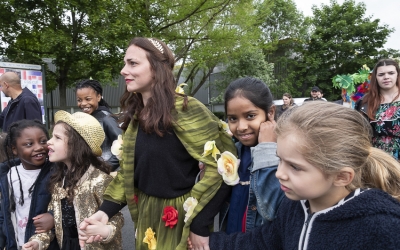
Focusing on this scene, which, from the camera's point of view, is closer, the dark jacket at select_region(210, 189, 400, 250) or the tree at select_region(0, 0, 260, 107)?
the dark jacket at select_region(210, 189, 400, 250)

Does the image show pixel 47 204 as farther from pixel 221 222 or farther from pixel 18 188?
pixel 221 222

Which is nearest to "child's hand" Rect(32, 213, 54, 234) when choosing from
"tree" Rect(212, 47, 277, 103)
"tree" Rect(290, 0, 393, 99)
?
"tree" Rect(212, 47, 277, 103)

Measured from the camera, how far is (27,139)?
2277mm

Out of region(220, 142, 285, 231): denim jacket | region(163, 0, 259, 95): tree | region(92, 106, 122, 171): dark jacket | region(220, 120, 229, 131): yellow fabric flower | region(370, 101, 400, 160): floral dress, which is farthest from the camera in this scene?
region(163, 0, 259, 95): tree

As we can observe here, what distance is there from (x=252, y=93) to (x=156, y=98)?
1.71 feet

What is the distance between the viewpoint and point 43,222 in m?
2.08

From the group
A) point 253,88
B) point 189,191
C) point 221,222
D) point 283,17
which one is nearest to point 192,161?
point 189,191

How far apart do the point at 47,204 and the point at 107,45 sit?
7.92 metres

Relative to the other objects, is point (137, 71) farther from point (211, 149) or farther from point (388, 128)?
point (388, 128)

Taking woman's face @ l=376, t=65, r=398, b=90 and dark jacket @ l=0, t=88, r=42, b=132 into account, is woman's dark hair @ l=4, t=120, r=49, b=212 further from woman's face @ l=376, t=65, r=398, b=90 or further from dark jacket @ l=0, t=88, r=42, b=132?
woman's face @ l=376, t=65, r=398, b=90

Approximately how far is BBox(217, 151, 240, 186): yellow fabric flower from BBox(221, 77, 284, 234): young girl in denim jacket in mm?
75

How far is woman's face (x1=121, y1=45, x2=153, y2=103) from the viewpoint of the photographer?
69.6 inches

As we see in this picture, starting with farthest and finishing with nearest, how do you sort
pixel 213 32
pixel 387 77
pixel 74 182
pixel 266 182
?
pixel 213 32 < pixel 387 77 < pixel 74 182 < pixel 266 182

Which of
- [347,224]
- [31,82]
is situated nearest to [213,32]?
[31,82]
